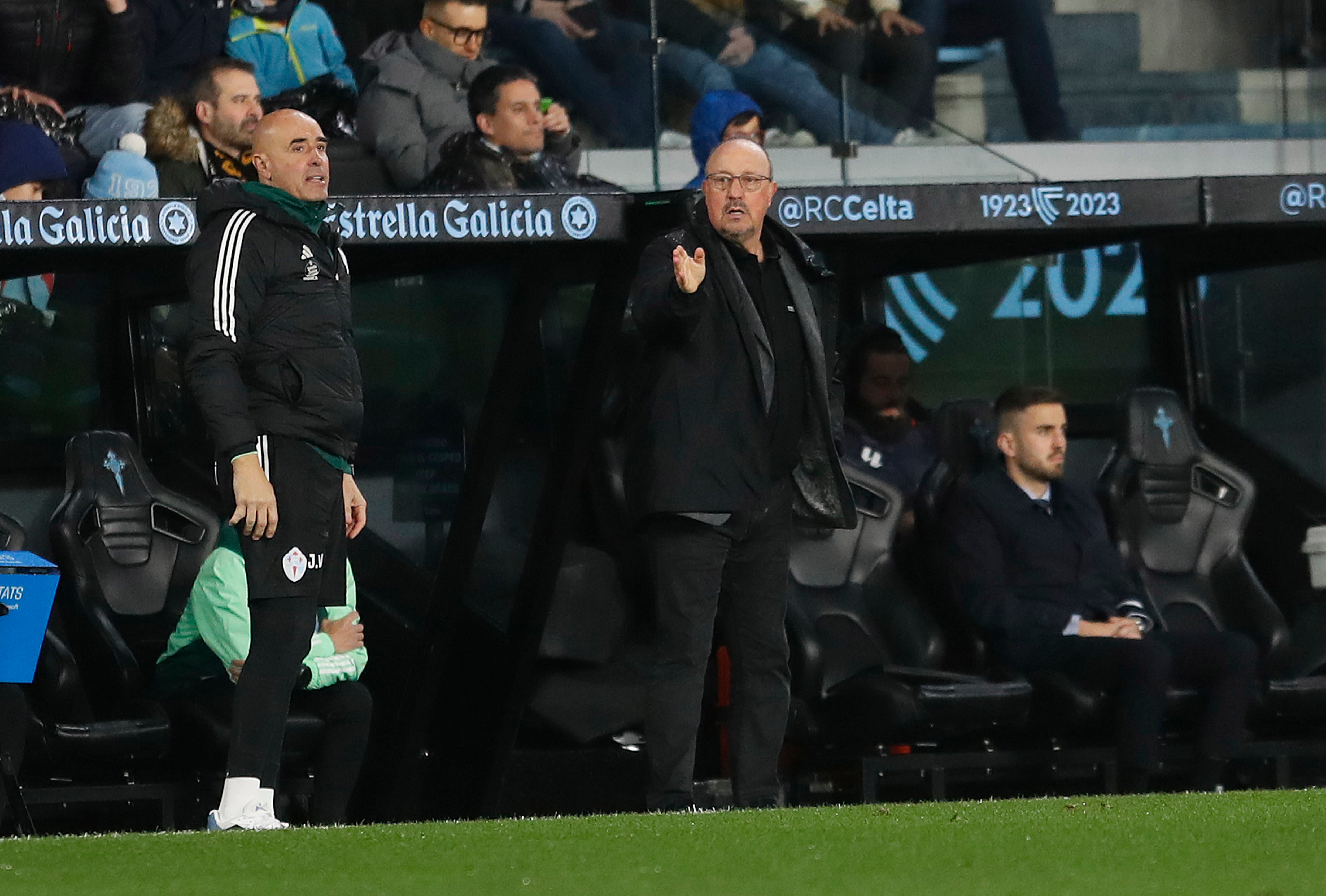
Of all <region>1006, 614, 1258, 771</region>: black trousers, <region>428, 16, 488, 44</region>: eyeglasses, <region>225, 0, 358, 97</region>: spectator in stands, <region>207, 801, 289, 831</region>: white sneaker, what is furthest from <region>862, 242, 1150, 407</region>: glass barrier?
<region>207, 801, 289, 831</region>: white sneaker

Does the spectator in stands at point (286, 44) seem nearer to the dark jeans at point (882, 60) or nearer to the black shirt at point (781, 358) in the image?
the dark jeans at point (882, 60)

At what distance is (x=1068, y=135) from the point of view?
8.37 m

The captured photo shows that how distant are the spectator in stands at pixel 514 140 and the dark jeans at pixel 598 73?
0.06 meters

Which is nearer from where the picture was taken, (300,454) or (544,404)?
(300,454)

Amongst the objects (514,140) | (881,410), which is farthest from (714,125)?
(881,410)

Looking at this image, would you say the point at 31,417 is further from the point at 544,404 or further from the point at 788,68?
the point at 788,68

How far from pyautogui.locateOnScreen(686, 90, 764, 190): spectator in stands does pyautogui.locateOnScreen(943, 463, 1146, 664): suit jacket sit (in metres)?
1.42

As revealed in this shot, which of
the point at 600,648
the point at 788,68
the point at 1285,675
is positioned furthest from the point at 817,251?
the point at 1285,675

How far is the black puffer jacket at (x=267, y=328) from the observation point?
5.34 metres

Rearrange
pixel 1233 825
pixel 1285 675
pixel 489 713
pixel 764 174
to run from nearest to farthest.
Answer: pixel 1233 825 → pixel 764 174 → pixel 489 713 → pixel 1285 675

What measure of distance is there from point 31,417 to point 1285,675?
4.49 meters

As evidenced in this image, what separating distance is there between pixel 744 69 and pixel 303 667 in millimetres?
2615

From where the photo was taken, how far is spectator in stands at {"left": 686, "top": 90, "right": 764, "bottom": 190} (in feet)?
25.1

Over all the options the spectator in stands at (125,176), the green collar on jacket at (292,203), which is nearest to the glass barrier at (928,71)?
the spectator in stands at (125,176)
